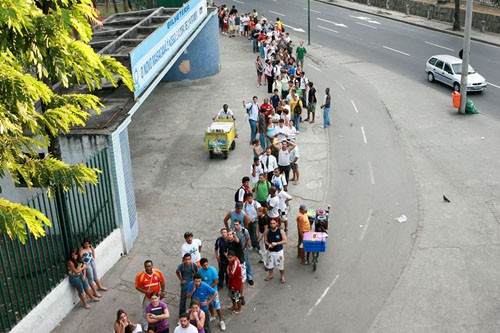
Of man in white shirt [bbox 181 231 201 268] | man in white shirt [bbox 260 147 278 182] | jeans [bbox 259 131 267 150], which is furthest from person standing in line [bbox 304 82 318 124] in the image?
man in white shirt [bbox 181 231 201 268]

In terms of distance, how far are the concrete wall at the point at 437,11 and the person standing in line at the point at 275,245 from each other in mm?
32941

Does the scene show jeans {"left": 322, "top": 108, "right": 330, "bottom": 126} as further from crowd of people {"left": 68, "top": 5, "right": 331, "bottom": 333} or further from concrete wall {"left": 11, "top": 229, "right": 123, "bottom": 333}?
concrete wall {"left": 11, "top": 229, "right": 123, "bottom": 333}

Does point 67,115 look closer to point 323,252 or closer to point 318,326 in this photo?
point 318,326

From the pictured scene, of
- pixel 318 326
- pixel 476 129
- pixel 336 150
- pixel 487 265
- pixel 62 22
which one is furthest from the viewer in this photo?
pixel 476 129

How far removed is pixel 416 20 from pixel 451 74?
19839 mm

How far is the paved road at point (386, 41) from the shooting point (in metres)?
30.9

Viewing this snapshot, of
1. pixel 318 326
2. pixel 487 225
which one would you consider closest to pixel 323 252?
pixel 318 326

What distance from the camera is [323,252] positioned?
14.7 meters

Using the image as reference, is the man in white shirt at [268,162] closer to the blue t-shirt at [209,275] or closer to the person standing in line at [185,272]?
the person standing in line at [185,272]

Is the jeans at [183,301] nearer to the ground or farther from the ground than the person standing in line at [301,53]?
nearer to the ground

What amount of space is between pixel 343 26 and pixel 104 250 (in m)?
34.6

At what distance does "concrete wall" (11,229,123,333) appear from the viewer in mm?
11547

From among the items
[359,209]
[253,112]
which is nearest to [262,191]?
[359,209]

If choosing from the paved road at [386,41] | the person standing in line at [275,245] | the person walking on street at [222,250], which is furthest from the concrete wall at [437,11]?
the person walking on street at [222,250]
